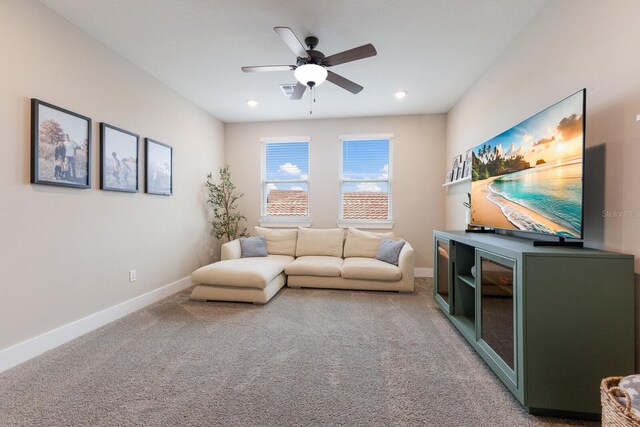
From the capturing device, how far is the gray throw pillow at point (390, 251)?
12.8 ft

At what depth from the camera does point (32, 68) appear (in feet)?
6.84

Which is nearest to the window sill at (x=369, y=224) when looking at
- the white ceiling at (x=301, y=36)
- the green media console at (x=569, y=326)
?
the white ceiling at (x=301, y=36)

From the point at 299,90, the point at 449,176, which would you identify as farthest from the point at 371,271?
the point at 299,90

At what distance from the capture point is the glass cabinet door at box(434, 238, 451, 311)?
8.91ft

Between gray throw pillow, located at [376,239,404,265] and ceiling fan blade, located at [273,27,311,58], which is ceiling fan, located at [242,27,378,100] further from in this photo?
gray throw pillow, located at [376,239,404,265]

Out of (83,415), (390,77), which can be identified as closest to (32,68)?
(83,415)

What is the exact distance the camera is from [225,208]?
16.0 feet

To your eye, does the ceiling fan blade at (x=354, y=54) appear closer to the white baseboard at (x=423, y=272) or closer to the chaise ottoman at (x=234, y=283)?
the chaise ottoman at (x=234, y=283)

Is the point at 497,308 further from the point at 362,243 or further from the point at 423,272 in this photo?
the point at 423,272

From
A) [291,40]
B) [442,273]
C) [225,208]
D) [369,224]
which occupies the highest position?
[291,40]

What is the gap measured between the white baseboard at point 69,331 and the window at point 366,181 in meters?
3.04

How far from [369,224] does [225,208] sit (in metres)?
2.50

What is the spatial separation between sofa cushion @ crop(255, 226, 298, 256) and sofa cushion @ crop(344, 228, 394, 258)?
0.86 m

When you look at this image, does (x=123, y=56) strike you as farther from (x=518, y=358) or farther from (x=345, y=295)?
(x=518, y=358)
